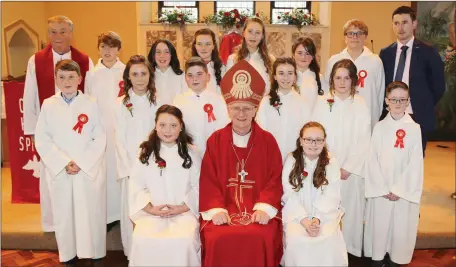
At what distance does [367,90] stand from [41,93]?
133 inches

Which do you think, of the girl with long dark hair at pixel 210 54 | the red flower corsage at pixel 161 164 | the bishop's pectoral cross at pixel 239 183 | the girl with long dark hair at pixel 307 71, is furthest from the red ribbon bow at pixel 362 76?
the red flower corsage at pixel 161 164

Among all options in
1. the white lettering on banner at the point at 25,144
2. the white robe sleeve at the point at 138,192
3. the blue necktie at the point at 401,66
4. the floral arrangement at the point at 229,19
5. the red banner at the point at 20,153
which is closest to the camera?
the white robe sleeve at the point at 138,192

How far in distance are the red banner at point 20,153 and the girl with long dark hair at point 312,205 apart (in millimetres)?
3090

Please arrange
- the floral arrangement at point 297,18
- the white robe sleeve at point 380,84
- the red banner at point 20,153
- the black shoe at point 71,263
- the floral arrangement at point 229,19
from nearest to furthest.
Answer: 1. the black shoe at point 71,263
2. the white robe sleeve at point 380,84
3. the red banner at point 20,153
4. the floral arrangement at point 229,19
5. the floral arrangement at point 297,18

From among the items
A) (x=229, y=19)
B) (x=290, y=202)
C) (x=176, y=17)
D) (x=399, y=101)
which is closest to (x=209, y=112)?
(x=290, y=202)

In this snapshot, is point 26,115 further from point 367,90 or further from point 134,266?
point 367,90

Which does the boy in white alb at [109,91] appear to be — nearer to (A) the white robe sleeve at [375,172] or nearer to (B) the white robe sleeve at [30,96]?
(B) the white robe sleeve at [30,96]

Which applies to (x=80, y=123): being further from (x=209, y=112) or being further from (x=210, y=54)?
(x=210, y=54)

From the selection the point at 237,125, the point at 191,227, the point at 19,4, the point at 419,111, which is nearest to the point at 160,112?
the point at 237,125

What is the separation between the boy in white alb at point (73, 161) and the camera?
4.14 meters

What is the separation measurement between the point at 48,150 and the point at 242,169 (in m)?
1.70

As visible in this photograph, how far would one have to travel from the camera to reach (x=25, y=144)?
215 inches

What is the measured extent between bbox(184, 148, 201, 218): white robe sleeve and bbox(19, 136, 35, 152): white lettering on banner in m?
2.40

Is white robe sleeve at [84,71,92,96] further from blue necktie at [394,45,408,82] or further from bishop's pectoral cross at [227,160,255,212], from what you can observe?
blue necktie at [394,45,408,82]
